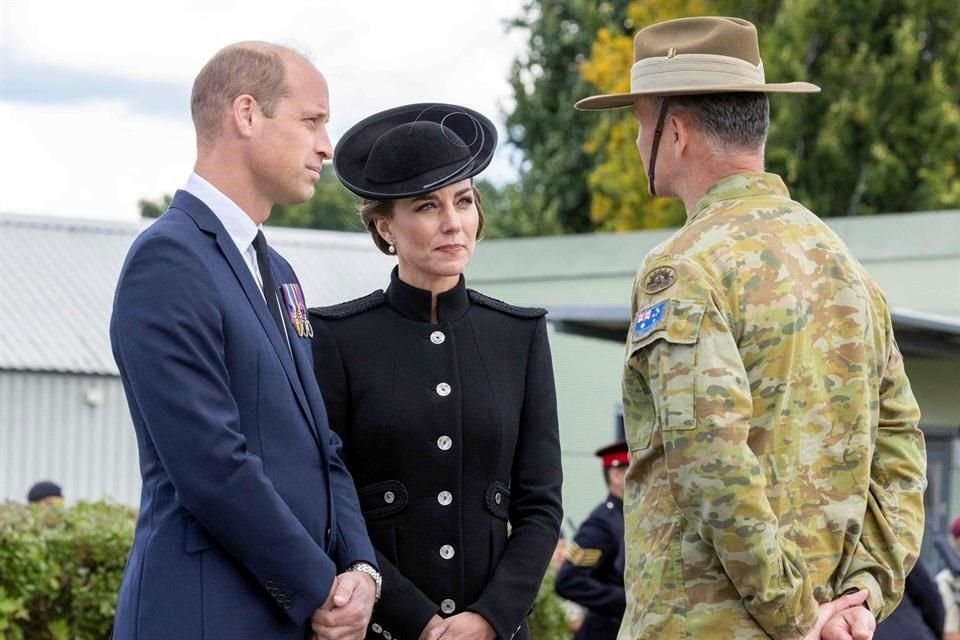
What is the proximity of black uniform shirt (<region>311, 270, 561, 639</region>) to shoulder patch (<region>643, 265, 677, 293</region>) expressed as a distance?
0.80m

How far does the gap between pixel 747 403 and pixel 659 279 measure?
313 mm

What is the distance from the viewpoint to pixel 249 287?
3246mm

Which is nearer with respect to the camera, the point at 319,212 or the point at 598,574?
the point at 598,574

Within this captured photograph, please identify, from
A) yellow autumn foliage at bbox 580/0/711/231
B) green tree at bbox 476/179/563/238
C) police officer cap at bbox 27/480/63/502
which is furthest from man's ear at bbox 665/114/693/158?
green tree at bbox 476/179/563/238

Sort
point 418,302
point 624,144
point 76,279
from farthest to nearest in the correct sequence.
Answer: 1. point 624,144
2. point 76,279
3. point 418,302

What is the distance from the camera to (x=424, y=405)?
12.5 ft

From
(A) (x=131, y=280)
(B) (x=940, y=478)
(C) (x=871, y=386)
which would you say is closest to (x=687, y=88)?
(C) (x=871, y=386)

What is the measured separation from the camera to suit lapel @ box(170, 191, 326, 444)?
322 centimetres

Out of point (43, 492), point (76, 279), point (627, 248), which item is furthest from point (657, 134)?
point (76, 279)

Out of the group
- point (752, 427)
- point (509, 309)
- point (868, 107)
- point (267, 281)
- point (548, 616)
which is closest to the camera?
point (752, 427)

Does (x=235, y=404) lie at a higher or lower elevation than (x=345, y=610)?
higher

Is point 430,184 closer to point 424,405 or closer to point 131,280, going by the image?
point 424,405

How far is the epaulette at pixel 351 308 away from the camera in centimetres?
391

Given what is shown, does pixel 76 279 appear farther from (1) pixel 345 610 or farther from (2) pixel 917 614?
(1) pixel 345 610
